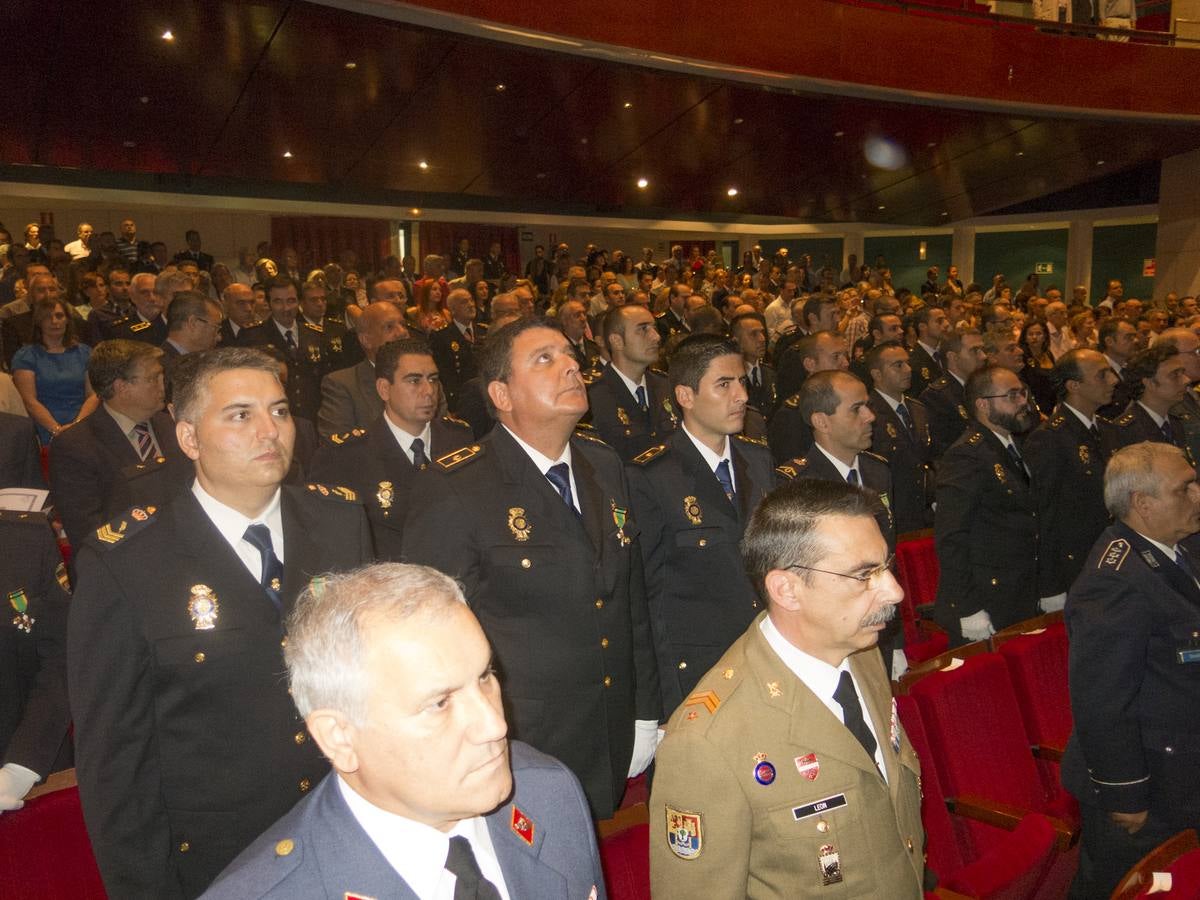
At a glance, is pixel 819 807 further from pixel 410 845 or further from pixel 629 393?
pixel 629 393

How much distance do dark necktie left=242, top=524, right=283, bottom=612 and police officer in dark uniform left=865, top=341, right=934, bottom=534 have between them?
4014 mm

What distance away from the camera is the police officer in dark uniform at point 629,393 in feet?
18.2

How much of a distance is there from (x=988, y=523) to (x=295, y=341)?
16.7ft

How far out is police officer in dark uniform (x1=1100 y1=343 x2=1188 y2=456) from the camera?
524cm

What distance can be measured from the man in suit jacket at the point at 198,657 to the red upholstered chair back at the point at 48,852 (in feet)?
0.89

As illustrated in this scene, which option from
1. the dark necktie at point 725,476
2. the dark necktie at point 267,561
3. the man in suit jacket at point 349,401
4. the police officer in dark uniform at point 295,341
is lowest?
the dark necktie at point 267,561

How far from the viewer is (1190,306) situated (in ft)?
39.5

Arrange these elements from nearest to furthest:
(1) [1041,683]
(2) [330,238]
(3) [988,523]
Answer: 1. (1) [1041,683]
2. (3) [988,523]
3. (2) [330,238]

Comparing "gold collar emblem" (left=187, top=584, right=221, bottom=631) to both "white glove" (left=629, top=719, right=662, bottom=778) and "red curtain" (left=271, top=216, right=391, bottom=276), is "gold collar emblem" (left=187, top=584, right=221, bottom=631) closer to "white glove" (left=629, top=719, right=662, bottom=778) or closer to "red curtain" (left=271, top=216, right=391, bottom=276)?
"white glove" (left=629, top=719, right=662, bottom=778)

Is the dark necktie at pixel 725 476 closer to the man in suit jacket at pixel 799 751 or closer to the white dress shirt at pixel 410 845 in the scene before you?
the man in suit jacket at pixel 799 751

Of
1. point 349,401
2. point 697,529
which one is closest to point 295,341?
point 349,401

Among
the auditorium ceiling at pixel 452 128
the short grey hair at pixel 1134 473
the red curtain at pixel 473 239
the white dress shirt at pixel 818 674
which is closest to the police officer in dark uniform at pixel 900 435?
the short grey hair at pixel 1134 473

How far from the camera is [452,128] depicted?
11930 millimetres

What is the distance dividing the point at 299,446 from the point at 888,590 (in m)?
3.08
